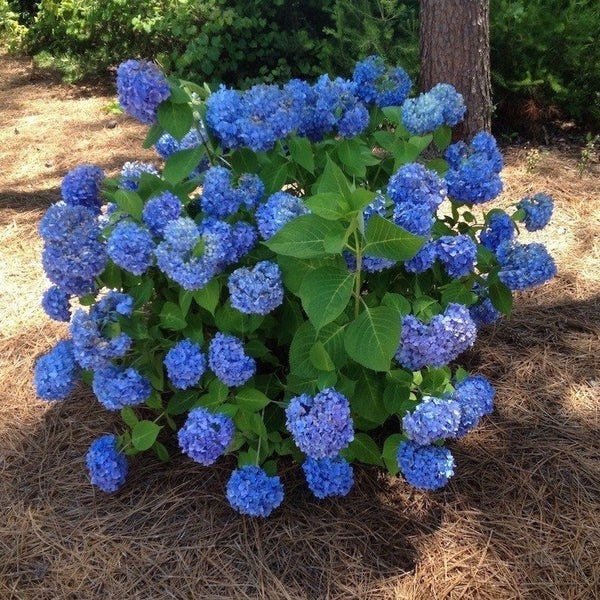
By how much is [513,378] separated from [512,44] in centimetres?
281

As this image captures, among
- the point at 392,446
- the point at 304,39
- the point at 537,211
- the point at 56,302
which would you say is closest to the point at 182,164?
the point at 56,302

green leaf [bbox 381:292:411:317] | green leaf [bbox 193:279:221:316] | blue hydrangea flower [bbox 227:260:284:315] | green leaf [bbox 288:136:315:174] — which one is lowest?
green leaf [bbox 381:292:411:317]

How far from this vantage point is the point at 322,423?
153 cm

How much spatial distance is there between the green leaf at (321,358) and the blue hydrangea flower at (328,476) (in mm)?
284

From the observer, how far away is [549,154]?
435 centimetres

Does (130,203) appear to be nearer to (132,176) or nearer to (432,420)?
(132,176)

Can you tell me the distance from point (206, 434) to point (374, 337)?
48cm

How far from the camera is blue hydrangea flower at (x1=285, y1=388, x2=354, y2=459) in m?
1.53

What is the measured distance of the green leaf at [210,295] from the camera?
1678mm

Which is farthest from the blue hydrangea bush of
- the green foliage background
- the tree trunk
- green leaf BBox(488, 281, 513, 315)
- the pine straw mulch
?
the green foliage background

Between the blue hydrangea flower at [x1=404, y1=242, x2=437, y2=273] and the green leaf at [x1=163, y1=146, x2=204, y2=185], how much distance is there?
0.60 m

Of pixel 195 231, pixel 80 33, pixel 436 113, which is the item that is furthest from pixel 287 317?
pixel 80 33

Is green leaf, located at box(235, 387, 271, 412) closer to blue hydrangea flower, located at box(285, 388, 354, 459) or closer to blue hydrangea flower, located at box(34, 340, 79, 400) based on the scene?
blue hydrangea flower, located at box(285, 388, 354, 459)

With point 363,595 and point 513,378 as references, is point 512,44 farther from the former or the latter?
point 363,595
